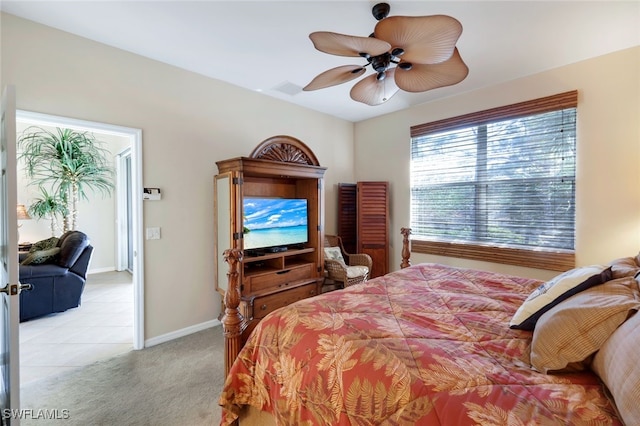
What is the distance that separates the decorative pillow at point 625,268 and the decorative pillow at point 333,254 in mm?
2646

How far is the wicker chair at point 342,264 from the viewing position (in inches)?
138

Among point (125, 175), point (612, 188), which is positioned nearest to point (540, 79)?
point (612, 188)

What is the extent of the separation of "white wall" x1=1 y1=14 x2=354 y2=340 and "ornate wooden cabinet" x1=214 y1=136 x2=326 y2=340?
29cm

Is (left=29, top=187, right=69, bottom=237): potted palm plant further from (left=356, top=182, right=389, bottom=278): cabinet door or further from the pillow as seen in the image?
the pillow

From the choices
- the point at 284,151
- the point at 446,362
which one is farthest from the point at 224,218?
the point at 446,362

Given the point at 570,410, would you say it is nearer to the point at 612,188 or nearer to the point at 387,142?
the point at 612,188

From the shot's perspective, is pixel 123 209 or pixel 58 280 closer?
pixel 58 280

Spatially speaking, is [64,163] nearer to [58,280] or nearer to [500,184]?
[58,280]

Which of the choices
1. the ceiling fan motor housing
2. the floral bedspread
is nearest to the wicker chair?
the floral bedspread

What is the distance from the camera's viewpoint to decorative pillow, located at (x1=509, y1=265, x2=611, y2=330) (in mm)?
1227

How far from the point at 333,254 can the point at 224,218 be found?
5.19ft

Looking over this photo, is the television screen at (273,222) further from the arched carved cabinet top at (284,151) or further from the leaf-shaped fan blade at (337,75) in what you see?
the leaf-shaped fan blade at (337,75)

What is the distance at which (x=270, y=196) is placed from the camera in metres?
3.43

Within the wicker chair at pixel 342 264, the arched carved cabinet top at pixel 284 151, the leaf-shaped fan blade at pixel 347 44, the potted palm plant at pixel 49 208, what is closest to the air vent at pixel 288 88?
the arched carved cabinet top at pixel 284 151
